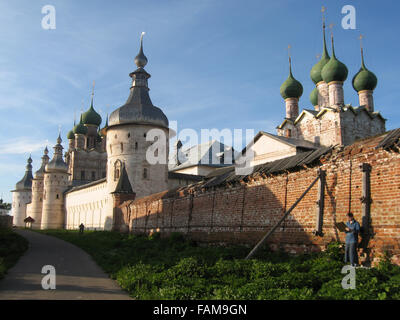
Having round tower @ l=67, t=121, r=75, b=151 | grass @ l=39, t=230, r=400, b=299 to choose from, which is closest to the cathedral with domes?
grass @ l=39, t=230, r=400, b=299

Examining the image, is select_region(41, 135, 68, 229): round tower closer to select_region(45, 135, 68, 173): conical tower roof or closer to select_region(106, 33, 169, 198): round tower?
select_region(45, 135, 68, 173): conical tower roof

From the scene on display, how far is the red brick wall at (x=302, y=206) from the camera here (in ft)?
21.2

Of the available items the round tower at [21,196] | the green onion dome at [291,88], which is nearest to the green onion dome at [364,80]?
the green onion dome at [291,88]

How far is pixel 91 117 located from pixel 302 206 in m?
53.0

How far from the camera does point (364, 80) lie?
31312mm

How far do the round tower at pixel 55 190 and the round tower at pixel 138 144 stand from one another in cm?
1790

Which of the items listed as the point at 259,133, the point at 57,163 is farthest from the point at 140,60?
the point at 57,163

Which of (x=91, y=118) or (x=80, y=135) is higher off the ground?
(x=91, y=118)

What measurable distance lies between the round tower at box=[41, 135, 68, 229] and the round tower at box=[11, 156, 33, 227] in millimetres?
18421

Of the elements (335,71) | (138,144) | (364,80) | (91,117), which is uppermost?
(91,117)

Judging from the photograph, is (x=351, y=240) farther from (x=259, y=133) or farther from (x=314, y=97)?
(x=314, y=97)

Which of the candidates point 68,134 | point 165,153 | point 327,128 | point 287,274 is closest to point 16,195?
point 68,134

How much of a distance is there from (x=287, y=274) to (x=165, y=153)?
1065 inches
